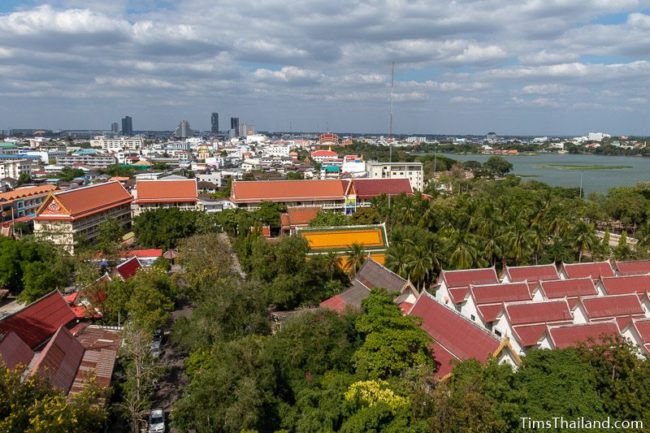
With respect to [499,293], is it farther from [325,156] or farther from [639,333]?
[325,156]

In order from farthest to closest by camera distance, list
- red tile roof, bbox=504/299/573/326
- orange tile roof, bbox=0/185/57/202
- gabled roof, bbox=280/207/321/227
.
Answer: orange tile roof, bbox=0/185/57/202 < gabled roof, bbox=280/207/321/227 < red tile roof, bbox=504/299/573/326

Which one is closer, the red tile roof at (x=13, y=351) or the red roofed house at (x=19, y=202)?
the red tile roof at (x=13, y=351)

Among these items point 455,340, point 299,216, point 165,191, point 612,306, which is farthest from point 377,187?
point 455,340

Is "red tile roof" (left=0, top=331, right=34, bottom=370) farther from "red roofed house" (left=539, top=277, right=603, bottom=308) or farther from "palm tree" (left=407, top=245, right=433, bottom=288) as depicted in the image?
"red roofed house" (left=539, top=277, right=603, bottom=308)

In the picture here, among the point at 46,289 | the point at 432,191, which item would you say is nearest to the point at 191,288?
the point at 46,289

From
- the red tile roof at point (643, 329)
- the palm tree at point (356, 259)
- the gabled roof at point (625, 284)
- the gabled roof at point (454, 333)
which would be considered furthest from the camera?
the palm tree at point (356, 259)

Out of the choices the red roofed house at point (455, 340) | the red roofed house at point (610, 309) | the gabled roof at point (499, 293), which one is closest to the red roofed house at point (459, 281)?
the gabled roof at point (499, 293)

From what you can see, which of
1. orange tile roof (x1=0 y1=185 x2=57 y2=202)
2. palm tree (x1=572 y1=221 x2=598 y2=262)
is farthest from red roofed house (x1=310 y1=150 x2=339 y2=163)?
palm tree (x1=572 y1=221 x2=598 y2=262)

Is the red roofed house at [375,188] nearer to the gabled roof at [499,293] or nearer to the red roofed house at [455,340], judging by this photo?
the gabled roof at [499,293]
